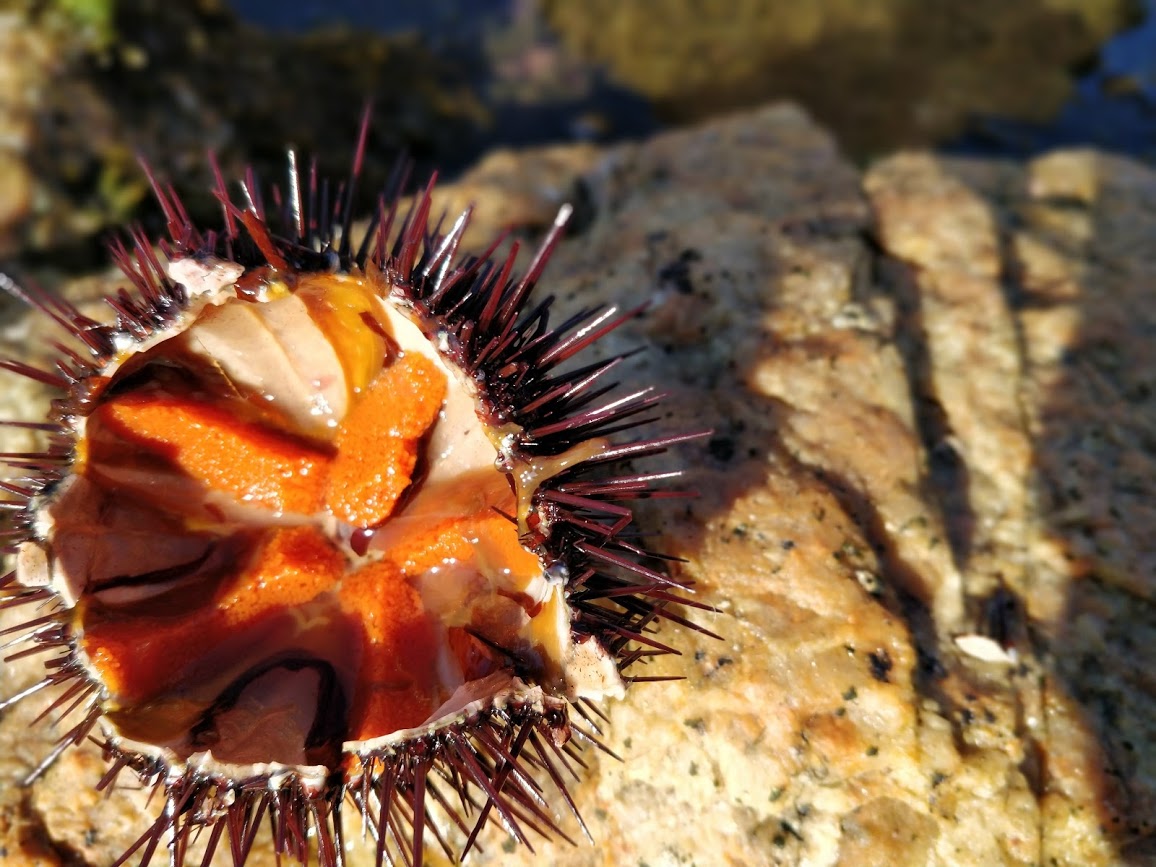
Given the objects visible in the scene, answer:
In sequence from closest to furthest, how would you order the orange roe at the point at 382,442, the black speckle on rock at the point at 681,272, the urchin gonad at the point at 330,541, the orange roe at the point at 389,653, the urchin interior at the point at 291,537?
the urchin gonad at the point at 330,541 → the urchin interior at the point at 291,537 → the orange roe at the point at 389,653 → the orange roe at the point at 382,442 → the black speckle on rock at the point at 681,272

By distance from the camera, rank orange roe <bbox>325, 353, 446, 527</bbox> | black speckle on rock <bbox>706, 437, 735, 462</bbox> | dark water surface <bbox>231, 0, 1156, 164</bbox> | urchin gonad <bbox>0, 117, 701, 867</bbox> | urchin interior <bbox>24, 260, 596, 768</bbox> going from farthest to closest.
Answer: dark water surface <bbox>231, 0, 1156, 164</bbox> → black speckle on rock <bbox>706, 437, 735, 462</bbox> → orange roe <bbox>325, 353, 446, 527</bbox> → urchin interior <bbox>24, 260, 596, 768</bbox> → urchin gonad <bbox>0, 117, 701, 867</bbox>

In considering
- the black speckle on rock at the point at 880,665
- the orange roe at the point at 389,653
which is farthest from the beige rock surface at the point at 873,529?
the orange roe at the point at 389,653

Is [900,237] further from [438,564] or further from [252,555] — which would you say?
[252,555]

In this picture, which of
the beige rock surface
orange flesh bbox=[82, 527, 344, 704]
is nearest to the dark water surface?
the beige rock surface

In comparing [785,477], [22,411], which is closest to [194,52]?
[22,411]

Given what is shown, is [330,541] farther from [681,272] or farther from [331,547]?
[681,272]

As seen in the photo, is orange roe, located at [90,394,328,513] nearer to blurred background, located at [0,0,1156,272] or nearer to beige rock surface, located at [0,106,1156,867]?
beige rock surface, located at [0,106,1156,867]

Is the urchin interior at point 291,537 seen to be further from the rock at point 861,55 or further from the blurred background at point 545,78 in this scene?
the rock at point 861,55
